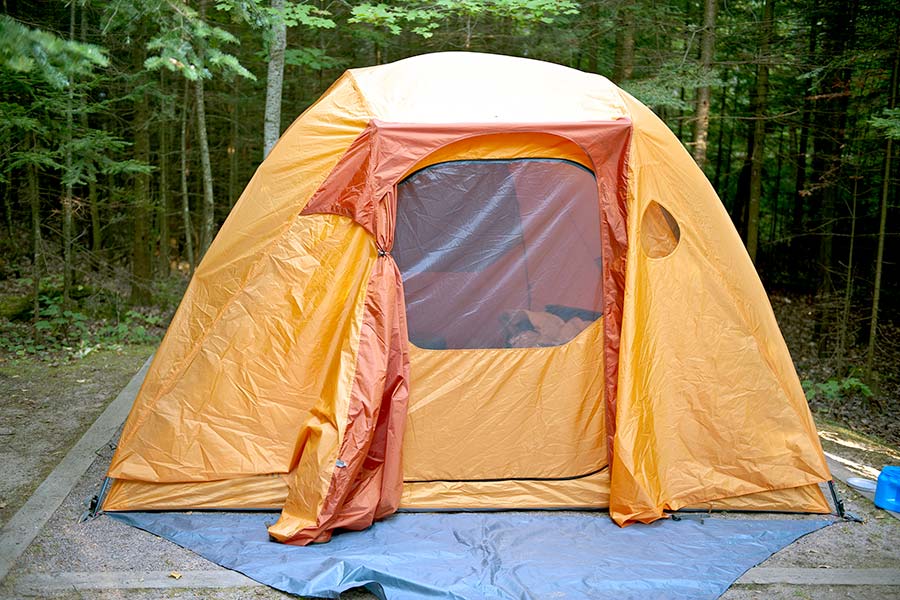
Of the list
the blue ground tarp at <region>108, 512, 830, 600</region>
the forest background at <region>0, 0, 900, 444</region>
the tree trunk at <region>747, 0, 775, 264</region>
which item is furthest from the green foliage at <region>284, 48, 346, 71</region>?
the blue ground tarp at <region>108, 512, 830, 600</region>

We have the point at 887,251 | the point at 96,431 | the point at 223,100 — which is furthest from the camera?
the point at 887,251

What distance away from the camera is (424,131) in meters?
4.12

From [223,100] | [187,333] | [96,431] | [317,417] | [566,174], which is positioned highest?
[223,100]

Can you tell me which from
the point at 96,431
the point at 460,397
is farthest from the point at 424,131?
the point at 96,431

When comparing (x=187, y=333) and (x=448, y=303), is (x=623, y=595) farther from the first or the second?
(x=187, y=333)

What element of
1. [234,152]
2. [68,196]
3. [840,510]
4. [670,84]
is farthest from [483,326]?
[234,152]

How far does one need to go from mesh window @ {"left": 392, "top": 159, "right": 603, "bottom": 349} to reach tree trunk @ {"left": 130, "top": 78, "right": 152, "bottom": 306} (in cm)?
632

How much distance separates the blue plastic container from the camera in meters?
4.36

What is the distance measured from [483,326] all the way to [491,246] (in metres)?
0.45

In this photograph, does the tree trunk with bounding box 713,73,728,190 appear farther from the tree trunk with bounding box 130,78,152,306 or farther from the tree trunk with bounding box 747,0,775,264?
the tree trunk with bounding box 130,78,152,306

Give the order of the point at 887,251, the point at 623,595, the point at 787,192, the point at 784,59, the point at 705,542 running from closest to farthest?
the point at 623,595, the point at 705,542, the point at 784,59, the point at 887,251, the point at 787,192

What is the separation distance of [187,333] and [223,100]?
25.3ft

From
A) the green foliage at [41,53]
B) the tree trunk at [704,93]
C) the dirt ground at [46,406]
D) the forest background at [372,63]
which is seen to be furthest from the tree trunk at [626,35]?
the green foliage at [41,53]

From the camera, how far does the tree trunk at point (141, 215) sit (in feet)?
31.5
